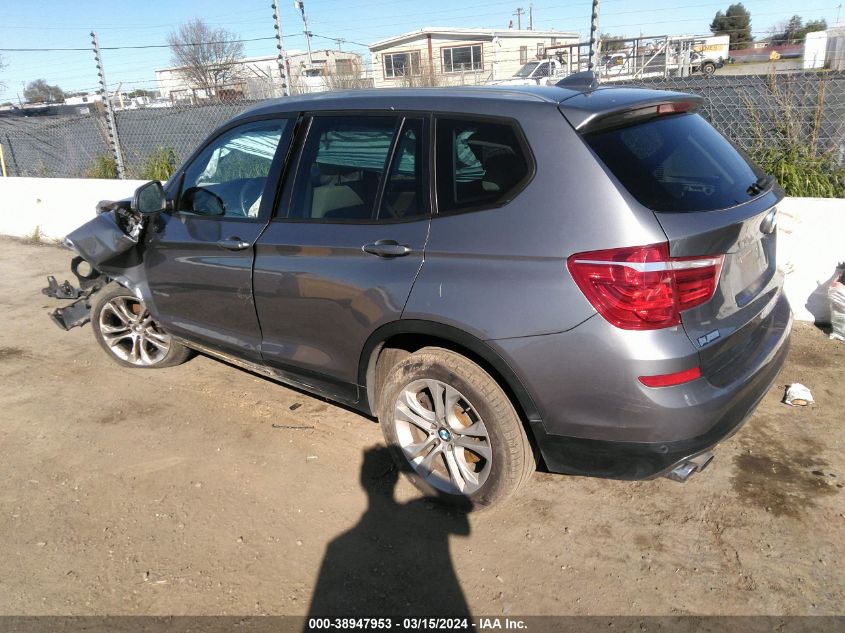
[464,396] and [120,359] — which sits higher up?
[464,396]

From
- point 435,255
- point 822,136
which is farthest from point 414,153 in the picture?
point 822,136

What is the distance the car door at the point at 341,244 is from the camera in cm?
286

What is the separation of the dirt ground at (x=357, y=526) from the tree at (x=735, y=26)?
18.1 feet

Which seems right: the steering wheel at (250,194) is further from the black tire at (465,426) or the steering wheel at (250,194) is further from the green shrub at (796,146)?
the green shrub at (796,146)

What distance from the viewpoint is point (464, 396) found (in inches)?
109

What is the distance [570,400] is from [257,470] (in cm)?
185

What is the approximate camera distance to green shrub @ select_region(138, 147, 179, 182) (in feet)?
32.4

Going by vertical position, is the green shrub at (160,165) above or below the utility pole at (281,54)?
below

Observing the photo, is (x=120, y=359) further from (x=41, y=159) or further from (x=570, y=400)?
(x=41, y=159)

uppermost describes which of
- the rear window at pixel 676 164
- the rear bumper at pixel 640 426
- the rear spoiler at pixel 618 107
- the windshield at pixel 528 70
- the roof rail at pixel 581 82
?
the windshield at pixel 528 70

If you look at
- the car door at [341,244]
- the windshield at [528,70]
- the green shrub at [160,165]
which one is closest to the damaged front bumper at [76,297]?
the car door at [341,244]

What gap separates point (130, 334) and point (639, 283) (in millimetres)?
3899

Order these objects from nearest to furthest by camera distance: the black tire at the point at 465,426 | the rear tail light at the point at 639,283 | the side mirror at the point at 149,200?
the rear tail light at the point at 639,283 < the black tire at the point at 465,426 < the side mirror at the point at 149,200

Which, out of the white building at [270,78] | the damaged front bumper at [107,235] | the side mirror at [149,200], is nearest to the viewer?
the side mirror at [149,200]
